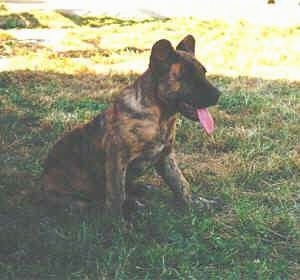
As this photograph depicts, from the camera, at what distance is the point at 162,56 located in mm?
Answer: 3783

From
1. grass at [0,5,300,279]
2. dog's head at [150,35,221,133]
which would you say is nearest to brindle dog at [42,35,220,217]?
dog's head at [150,35,221,133]

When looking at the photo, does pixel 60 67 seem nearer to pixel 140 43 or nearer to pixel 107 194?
pixel 140 43

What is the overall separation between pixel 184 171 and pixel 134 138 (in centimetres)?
109

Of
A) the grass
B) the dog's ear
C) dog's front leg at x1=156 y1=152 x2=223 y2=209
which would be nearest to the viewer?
the grass

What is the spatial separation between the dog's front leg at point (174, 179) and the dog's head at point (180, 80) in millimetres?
509

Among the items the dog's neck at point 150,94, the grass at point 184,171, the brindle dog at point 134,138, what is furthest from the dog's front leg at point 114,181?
the dog's neck at point 150,94

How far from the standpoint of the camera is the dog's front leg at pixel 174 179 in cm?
424

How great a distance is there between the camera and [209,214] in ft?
13.7

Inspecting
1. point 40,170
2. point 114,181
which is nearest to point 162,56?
point 114,181

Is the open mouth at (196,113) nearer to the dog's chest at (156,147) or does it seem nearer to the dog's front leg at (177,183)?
the dog's chest at (156,147)

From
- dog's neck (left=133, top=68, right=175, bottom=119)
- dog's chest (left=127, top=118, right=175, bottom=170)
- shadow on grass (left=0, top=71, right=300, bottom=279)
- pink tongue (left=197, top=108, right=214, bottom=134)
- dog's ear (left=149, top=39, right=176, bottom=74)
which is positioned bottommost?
shadow on grass (left=0, top=71, right=300, bottom=279)

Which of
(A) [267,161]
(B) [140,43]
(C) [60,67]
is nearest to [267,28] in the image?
(B) [140,43]

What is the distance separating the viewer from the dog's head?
12.4 ft

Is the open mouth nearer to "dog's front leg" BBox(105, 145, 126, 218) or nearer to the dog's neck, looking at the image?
the dog's neck
